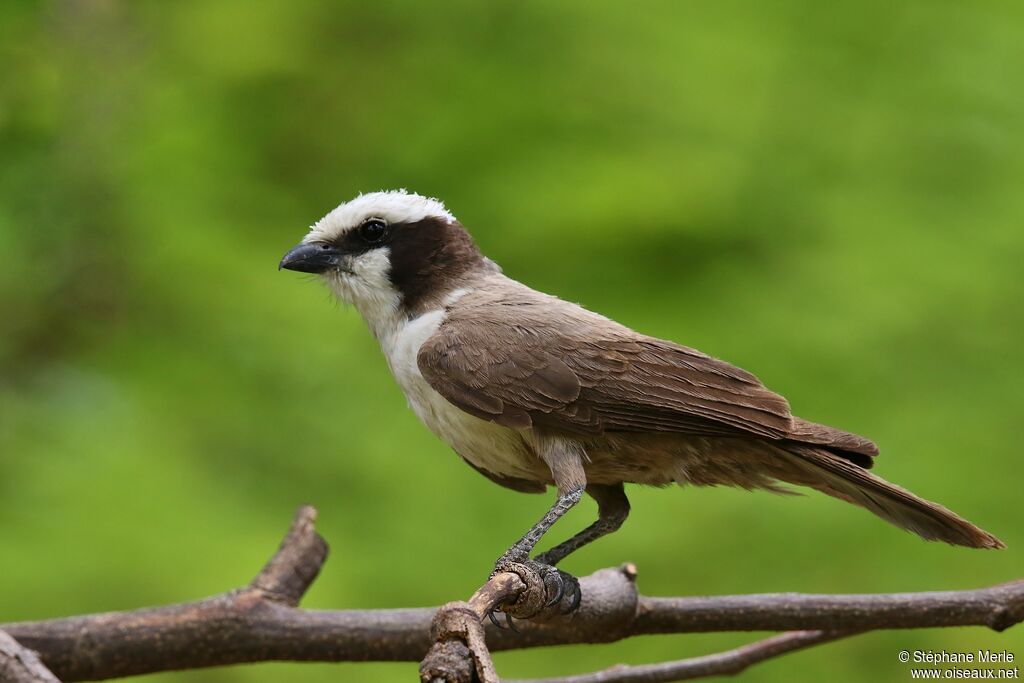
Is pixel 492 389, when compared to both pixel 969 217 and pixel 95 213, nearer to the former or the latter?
pixel 95 213

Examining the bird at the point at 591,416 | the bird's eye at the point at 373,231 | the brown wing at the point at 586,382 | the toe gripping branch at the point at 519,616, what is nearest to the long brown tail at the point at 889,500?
the bird at the point at 591,416

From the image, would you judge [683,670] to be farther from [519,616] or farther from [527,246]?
[527,246]

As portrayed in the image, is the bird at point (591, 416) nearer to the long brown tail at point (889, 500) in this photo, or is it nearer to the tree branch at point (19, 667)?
the long brown tail at point (889, 500)

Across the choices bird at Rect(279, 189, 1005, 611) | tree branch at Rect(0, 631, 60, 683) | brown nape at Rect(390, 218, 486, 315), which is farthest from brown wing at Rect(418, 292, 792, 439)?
tree branch at Rect(0, 631, 60, 683)

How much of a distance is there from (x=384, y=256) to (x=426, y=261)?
Answer: 109 millimetres

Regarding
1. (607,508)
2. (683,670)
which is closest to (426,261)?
(607,508)

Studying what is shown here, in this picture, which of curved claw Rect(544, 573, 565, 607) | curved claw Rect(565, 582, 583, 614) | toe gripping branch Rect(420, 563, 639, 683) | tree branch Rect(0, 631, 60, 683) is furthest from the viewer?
curved claw Rect(565, 582, 583, 614)

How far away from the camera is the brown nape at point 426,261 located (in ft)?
11.7

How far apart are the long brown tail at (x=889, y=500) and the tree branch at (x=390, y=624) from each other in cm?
16

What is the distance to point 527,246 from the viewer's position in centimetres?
486

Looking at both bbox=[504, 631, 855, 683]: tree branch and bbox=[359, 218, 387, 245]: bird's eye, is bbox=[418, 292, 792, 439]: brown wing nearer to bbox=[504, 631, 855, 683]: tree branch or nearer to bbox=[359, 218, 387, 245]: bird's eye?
bbox=[359, 218, 387, 245]: bird's eye

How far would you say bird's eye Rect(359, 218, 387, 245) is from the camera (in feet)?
11.9

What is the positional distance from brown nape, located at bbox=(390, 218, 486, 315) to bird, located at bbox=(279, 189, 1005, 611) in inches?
0.9

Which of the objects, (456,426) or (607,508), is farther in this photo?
(607,508)
